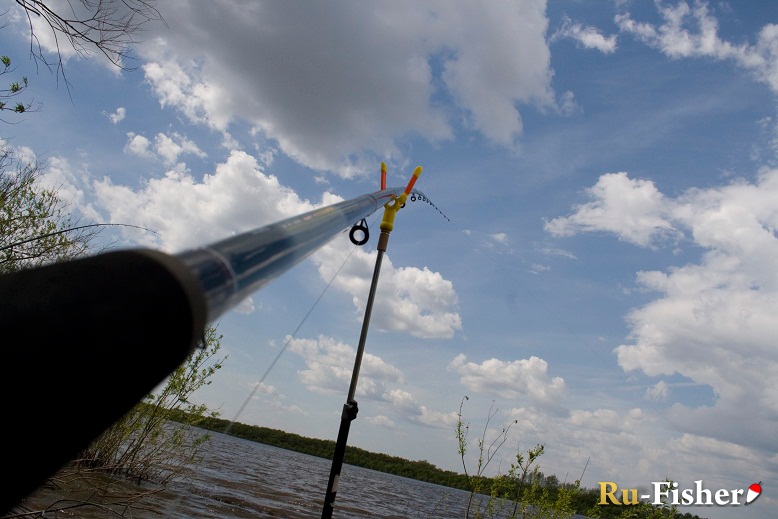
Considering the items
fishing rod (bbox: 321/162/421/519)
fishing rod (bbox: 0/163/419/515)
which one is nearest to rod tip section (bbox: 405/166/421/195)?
fishing rod (bbox: 321/162/421/519)

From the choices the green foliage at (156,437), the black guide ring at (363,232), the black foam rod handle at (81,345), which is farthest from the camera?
the green foliage at (156,437)

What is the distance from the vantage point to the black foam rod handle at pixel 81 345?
0.65 m

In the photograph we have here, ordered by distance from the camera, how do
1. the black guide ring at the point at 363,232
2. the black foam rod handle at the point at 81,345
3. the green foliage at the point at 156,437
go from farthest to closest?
the green foliage at the point at 156,437, the black guide ring at the point at 363,232, the black foam rod handle at the point at 81,345

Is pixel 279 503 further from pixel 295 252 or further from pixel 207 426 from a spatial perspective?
pixel 295 252

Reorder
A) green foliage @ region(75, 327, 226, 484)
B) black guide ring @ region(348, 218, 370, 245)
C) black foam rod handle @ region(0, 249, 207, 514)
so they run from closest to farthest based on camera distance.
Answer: black foam rod handle @ region(0, 249, 207, 514) → black guide ring @ region(348, 218, 370, 245) → green foliage @ region(75, 327, 226, 484)

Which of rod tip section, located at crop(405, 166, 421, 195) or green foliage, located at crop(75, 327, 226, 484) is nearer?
rod tip section, located at crop(405, 166, 421, 195)

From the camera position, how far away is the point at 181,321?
0.73m

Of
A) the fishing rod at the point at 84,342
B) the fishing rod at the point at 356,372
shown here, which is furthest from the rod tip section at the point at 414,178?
the fishing rod at the point at 84,342

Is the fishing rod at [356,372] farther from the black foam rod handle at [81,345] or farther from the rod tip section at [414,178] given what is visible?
the black foam rod handle at [81,345]

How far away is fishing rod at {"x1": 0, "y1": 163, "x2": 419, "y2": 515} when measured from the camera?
655mm

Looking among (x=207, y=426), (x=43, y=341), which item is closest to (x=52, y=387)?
(x=43, y=341)

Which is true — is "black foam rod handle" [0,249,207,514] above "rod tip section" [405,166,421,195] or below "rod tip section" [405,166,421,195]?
below

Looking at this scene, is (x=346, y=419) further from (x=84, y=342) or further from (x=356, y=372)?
(x=84, y=342)

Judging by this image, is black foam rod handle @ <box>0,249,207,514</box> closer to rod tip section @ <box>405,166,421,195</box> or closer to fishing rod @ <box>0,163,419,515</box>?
A: fishing rod @ <box>0,163,419,515</box>
